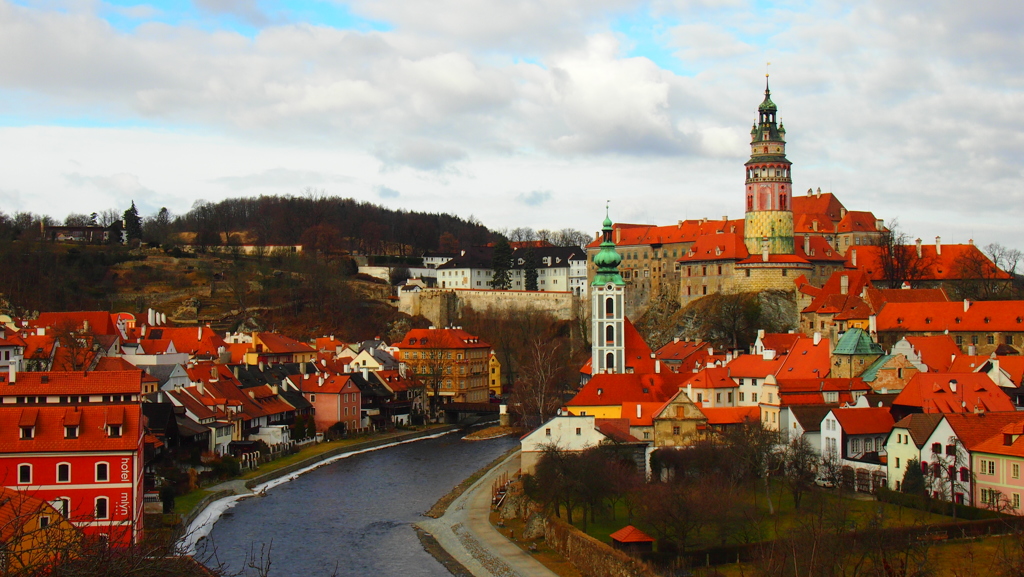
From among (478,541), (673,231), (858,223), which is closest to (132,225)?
(673,231)

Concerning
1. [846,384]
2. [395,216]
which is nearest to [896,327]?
[846,384]

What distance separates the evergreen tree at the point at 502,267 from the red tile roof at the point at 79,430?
Answer: 63472 mm

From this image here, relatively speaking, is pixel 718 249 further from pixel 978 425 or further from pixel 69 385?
pixel 69 385

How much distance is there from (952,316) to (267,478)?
34.2 meters

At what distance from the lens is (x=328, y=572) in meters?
26.7

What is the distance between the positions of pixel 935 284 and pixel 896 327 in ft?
50.3

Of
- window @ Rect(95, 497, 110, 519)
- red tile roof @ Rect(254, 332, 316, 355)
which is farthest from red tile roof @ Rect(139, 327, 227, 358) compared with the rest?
window @ Rect(95, 497, 110, 519)

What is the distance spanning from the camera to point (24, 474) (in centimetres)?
2733

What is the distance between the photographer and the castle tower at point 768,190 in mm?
70125

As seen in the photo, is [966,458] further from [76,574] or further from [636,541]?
[76,574]

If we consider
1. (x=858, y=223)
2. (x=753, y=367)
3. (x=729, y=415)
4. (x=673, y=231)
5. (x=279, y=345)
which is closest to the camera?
(x=729, y=415)

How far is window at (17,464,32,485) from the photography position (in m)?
27.3

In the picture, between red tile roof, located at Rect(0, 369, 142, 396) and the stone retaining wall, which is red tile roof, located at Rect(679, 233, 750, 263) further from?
red tile roof, located at Rect(0, 369, 142, 396)

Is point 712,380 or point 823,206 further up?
point 823,206
